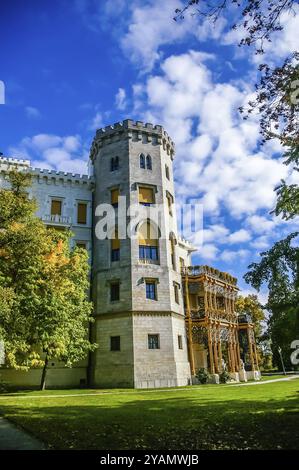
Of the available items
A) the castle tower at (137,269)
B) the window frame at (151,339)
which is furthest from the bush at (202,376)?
the window frame at (151,339)

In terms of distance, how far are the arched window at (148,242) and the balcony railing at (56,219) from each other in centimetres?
679

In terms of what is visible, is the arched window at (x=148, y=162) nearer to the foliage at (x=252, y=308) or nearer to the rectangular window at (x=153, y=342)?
the rectangular window at (x=153, y=342)

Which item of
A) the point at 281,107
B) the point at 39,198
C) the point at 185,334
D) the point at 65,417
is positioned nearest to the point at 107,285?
the point at 185,334

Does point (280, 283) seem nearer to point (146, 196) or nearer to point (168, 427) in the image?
point (168, 427)

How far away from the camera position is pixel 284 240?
35.8ft

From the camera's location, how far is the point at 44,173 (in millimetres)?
33000

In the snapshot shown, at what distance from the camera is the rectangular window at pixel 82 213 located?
33.0 metres

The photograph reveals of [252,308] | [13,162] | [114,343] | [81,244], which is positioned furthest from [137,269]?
[252,308]

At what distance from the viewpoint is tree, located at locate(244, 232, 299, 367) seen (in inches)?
397

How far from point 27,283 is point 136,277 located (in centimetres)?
1040

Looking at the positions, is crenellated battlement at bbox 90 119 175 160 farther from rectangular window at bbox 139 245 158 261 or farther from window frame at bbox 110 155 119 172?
rectangular window at bbox 139 245 158 261
